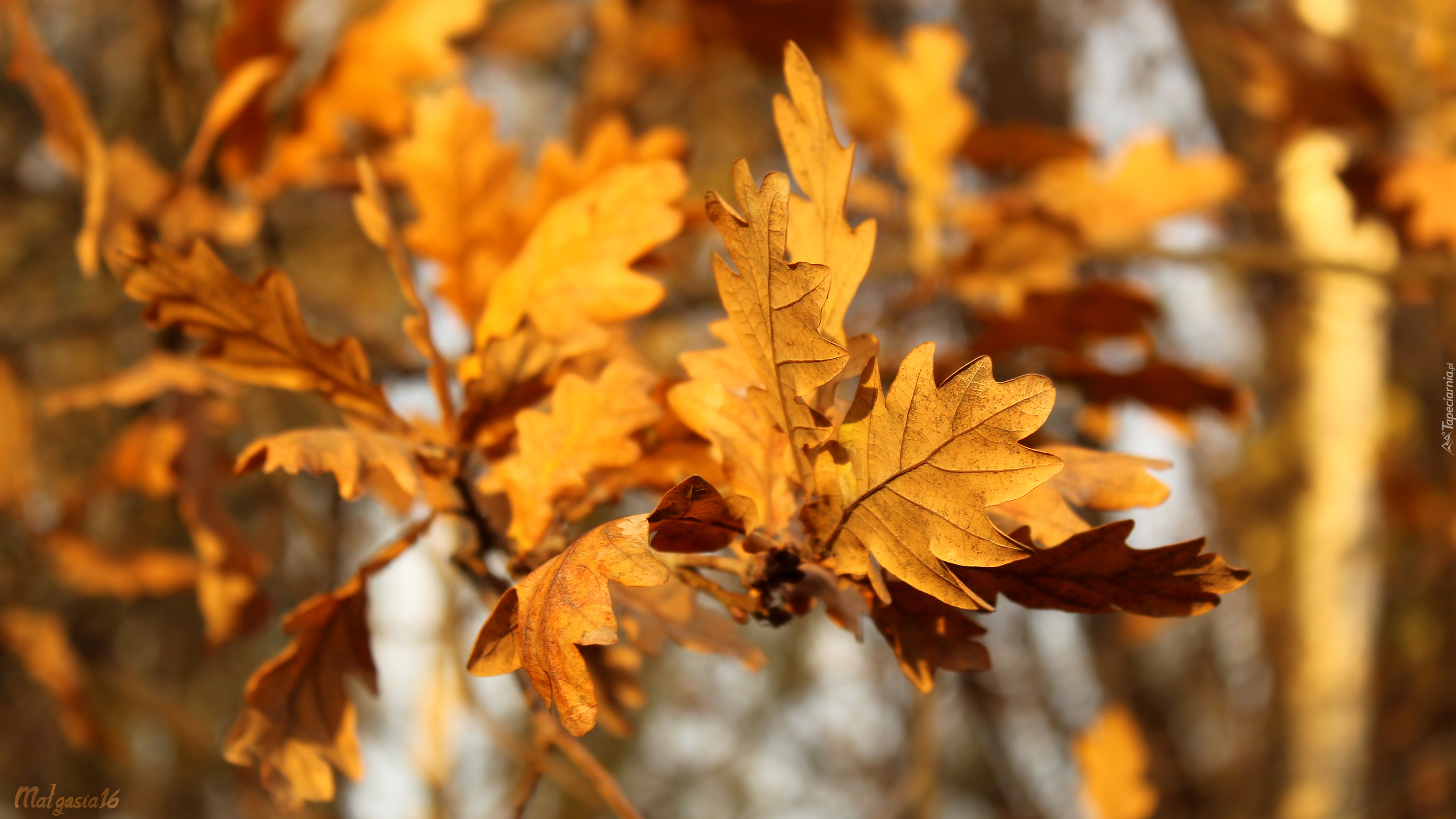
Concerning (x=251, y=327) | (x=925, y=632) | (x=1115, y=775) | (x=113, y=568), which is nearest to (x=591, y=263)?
(x=251, y=327)

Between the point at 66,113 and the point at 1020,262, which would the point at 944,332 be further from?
the point at 66,113

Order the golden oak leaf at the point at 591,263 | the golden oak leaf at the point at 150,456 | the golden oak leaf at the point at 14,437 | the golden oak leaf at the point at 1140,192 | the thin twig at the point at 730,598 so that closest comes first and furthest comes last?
the thin twig at the point at 730,598
the golden oak leaf at the point at 591,263
the golden oak leaf at the point at 150,456
the golden oak leaf at the point at 1140,192
the golden oak leaf at the point at 14,437

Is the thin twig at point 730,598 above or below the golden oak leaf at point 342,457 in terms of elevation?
Result: above

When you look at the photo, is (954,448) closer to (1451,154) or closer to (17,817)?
(1451,154)

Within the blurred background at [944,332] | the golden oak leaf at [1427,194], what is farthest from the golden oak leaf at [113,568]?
the golden oak leaf at [1427,194]

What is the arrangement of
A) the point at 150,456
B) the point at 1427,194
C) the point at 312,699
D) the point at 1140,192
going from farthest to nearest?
1. the point at 1427,194
2. the point at 1140,192
3. the point at 150,456
4. the point at 312,699

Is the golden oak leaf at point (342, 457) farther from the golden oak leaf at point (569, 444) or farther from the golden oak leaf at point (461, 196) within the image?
the golden oak leaf at point (461, 196)

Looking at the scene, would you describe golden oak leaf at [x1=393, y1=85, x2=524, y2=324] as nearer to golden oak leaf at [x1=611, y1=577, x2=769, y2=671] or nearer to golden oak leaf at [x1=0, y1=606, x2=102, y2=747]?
golden oak leaf at [x1=611, y1=577, x2=769, y2=671]
